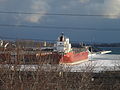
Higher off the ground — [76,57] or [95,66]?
[76,57]

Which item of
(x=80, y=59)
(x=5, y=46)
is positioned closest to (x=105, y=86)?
(x=5, y=46)

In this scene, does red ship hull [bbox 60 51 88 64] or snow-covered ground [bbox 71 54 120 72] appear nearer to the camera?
snow-covered ground [bbox 71 54 120 72]

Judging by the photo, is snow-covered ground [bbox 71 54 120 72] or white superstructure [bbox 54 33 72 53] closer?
snow-covered ground [bbox 71 54 120 72]

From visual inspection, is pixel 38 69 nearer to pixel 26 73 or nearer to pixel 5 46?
pixel 26 73

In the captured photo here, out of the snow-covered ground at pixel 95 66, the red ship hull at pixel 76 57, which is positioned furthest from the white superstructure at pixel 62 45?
the snow-covered ground at pixel 95 66

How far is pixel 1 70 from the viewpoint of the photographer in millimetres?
10781

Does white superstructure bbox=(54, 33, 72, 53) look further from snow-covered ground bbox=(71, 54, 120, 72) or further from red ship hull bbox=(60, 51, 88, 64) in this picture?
snow-covered ground bbox=(71, 54, 120, 72)

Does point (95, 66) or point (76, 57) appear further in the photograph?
point (76, 57)

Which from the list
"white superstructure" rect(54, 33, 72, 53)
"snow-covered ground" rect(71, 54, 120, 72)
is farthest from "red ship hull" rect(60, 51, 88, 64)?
"snow-covered ground" rect(71, 54, 120, 72)

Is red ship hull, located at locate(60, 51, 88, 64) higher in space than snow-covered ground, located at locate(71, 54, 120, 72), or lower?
higher

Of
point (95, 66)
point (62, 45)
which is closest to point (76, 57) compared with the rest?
point (62, 45)

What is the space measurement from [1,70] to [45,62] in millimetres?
1413

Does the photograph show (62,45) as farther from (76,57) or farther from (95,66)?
(95,66)

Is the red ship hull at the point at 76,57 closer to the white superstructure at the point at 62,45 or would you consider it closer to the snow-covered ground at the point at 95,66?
the white superstructure at the point at 62,45
